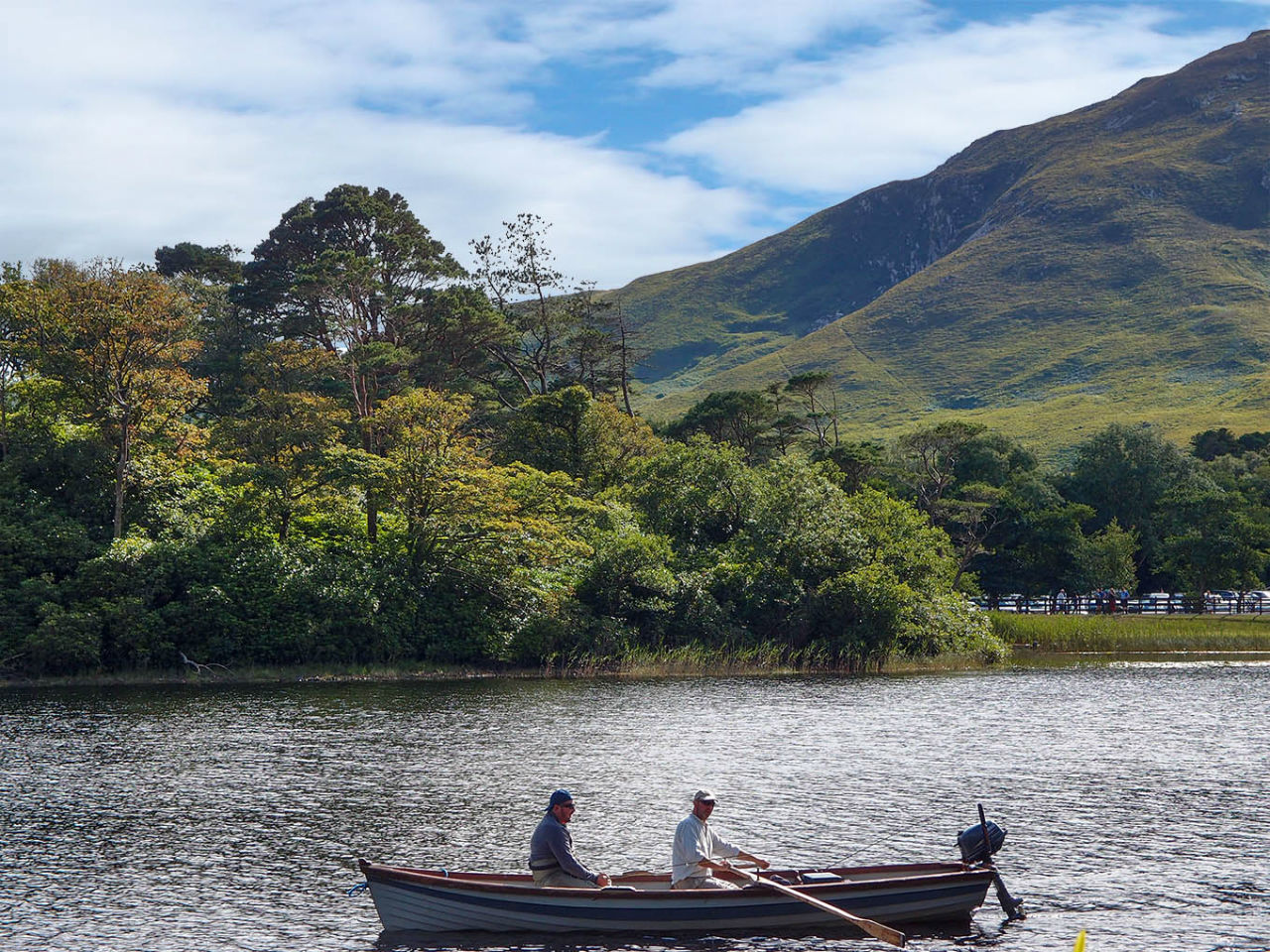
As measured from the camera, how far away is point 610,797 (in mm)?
→ 31891

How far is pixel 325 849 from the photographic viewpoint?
2669 centimetres

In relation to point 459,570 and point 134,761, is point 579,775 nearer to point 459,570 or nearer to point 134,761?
point 134,761

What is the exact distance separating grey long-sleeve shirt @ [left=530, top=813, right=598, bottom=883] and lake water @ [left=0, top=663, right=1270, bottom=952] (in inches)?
49.5

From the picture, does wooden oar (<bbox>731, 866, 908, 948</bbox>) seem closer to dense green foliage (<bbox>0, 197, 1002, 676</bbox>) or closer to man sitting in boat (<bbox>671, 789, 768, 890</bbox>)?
man sitting in boat (<bbox>671, 789, 768, 890</bbox>)

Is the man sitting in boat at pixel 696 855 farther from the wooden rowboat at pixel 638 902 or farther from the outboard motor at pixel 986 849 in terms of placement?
the outboard motor at pixel 986 849

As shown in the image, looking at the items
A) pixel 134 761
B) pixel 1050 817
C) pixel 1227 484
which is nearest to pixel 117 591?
pixel 134 761

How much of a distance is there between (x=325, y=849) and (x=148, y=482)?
141 feet

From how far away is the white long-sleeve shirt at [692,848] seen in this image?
20688mm

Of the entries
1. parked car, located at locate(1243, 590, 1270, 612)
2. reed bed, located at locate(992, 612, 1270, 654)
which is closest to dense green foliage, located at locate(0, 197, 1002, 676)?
reed bed, located at locate(992, 612, 1270, 654)

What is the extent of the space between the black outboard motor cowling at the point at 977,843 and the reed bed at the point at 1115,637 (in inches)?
2134

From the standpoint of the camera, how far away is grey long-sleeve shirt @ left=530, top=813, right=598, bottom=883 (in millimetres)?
20578

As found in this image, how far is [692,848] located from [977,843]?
5.06m

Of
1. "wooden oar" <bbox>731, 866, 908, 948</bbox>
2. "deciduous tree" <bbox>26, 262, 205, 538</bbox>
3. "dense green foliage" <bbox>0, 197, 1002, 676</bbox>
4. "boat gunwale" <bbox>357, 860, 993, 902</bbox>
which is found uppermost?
"deciduous tree" <bbox>26, 262, 205, 538</bbox>

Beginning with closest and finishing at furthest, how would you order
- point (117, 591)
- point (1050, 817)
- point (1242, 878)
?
point (1242, 878) < point (1050, 817) < point (117, 591)
